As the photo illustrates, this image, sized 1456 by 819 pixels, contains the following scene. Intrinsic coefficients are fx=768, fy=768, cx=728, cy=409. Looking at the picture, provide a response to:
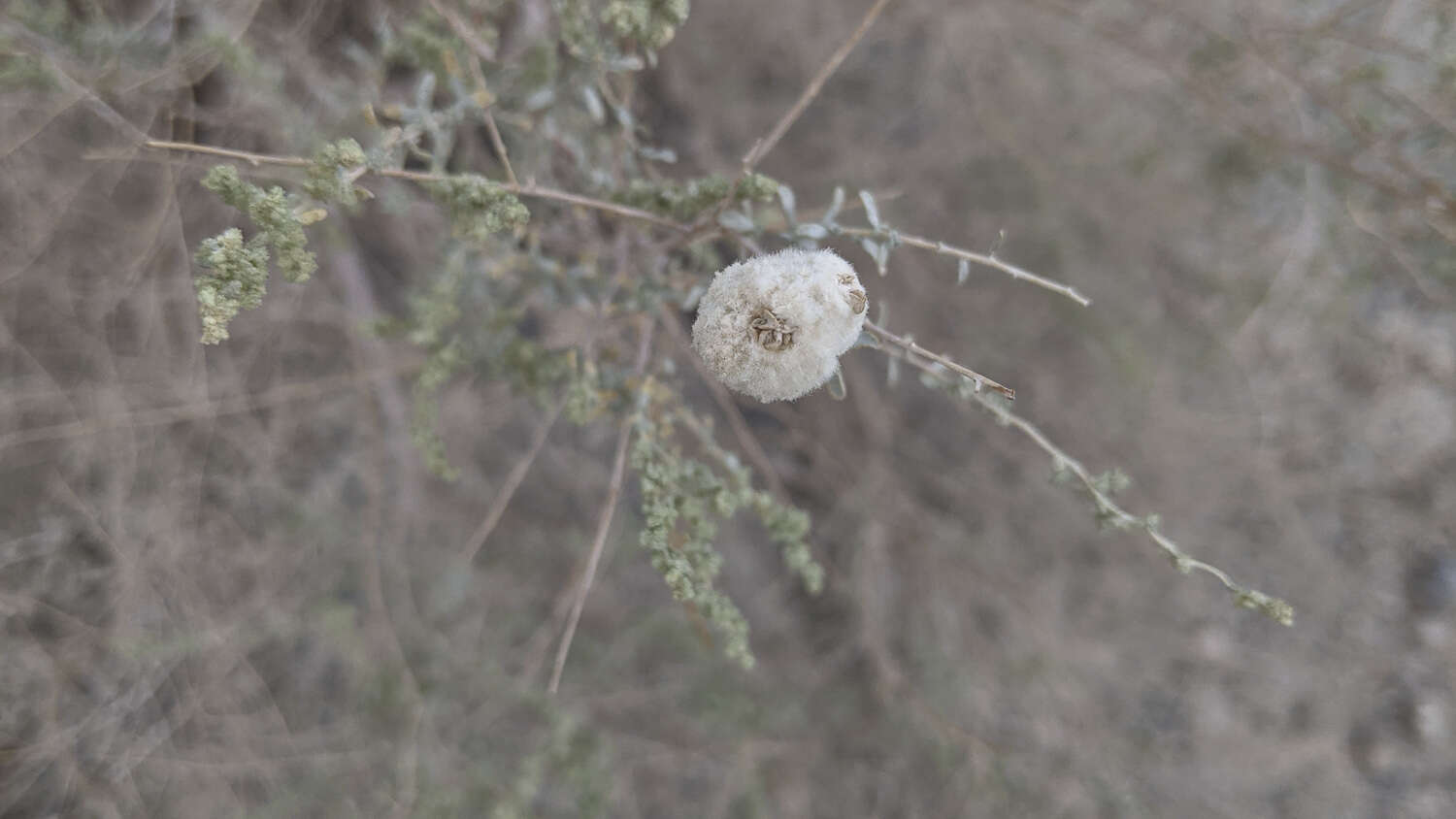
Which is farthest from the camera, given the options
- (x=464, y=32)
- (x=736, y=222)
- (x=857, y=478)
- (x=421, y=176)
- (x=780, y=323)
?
(x=857, y=478)

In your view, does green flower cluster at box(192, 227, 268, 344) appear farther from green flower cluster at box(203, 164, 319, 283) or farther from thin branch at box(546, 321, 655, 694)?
thin branch at box(546, 321, 655, 694)

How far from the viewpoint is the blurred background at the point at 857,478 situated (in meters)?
2.33

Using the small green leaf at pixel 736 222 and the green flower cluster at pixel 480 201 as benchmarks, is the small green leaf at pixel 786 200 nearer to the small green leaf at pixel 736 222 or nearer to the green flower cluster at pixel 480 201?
the small green leaf at pixel 736 222

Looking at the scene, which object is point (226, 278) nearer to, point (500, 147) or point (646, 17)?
point (500, 147)

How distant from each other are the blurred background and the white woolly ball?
157 cm

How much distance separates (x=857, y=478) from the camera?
9.79 feet

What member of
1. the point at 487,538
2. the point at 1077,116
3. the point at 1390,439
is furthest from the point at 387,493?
the point at 1390,439

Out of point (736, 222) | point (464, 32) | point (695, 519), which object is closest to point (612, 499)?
point (695, 519)

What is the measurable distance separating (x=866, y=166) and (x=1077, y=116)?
811mm

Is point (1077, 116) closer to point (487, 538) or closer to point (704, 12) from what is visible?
point (704, 12)

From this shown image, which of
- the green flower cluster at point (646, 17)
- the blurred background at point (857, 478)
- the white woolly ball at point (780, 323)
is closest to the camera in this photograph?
the white woolly ball at point (780, 323)

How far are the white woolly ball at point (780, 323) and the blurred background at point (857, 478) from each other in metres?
1.57

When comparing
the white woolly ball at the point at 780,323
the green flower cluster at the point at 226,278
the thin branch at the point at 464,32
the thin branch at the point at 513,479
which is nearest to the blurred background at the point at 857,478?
the thin branch at the point at 513,479

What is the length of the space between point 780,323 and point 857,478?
2.16 meters
